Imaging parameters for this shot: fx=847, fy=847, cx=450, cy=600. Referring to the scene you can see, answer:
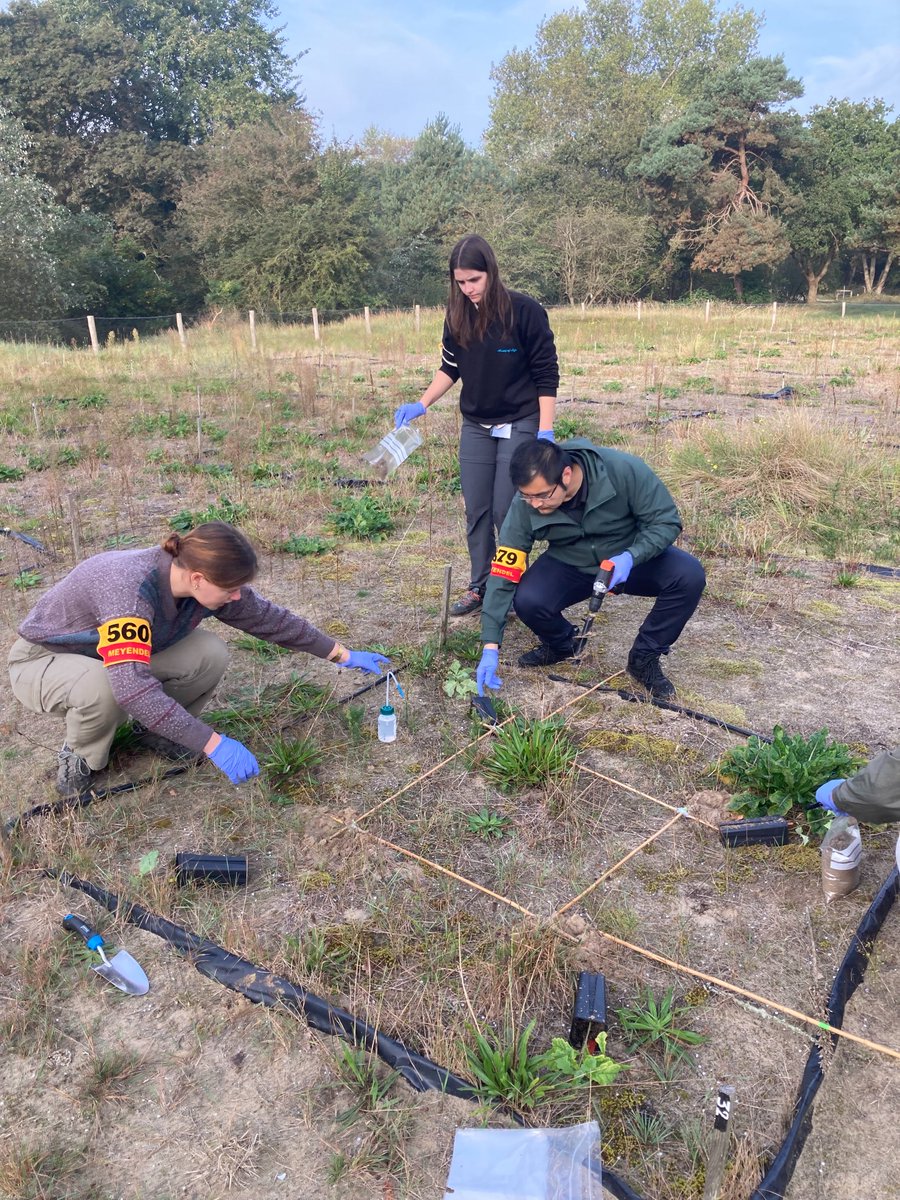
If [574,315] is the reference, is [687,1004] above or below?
below

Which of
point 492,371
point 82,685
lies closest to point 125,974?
point 82,685

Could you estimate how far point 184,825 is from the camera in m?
2.85

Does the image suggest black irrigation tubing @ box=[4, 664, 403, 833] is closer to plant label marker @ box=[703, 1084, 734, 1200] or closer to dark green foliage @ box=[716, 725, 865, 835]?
dark green foliage @ box=[716, 725, 865, 835]

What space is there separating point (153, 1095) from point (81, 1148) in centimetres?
17

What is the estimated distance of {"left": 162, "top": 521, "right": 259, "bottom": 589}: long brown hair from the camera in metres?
2.55

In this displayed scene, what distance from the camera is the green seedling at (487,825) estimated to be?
2795mm

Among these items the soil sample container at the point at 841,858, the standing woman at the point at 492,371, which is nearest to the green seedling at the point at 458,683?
the standing woman at the point at 492,371

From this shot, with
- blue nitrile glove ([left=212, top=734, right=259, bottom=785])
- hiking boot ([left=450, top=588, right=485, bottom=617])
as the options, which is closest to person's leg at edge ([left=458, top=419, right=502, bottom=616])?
hiking boot ([left=450, top=588, right=485, bottom=617])

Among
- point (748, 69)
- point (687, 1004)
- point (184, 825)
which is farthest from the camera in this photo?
point (748, 69)

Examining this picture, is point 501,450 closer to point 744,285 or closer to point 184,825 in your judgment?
→ point 184,825

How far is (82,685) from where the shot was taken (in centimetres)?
280

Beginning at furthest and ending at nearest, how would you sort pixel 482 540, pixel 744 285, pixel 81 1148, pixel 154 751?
pixel 744 285 → pixel 482 540 → pixel 154 751 → pixel 81 1148

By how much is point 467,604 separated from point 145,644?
2.10 meters

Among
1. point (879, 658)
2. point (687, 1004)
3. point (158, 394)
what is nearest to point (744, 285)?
point (158, 394)
